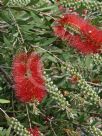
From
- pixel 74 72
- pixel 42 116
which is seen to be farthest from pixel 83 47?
pixel 42 116

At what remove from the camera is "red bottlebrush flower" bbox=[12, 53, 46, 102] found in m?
2.13

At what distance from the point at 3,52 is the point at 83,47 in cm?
50

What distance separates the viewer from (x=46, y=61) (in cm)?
281

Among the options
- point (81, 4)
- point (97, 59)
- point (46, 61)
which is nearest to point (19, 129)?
point (97, 59)

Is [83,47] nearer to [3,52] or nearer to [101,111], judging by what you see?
[3,52]

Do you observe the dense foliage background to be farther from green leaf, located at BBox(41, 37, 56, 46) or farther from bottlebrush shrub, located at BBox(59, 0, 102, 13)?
bottlebrush shrub, located at BBox(59, 0, 102, 13)

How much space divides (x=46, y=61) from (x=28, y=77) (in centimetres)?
68

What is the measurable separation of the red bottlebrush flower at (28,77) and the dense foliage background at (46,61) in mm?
98

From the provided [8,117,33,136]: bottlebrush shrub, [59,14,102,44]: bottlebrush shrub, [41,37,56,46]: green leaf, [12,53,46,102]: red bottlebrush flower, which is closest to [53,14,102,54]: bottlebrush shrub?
[59,14,102,44]: bottlebrush shrub

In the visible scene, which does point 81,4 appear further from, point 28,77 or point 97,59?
point 28,77

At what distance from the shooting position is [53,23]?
2576mm

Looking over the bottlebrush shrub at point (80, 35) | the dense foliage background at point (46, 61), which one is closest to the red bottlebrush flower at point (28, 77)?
the dense foliage background at point (46, 61)

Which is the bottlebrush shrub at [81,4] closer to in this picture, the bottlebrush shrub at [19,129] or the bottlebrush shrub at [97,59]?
the bottlebrush shrub at [97,59]

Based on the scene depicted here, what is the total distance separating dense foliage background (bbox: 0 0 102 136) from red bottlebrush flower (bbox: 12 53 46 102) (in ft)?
0.32
